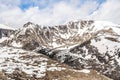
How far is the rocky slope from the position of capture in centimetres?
6956

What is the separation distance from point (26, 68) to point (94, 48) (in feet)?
302

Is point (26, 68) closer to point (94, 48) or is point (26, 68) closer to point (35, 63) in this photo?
point (35, 63)

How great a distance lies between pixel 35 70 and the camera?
73.4 metres

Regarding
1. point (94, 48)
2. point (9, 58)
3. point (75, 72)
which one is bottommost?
point (75, 72)

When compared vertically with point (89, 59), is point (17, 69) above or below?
below

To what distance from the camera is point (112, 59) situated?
14900 centimetres

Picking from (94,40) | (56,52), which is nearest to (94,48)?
(94,40)

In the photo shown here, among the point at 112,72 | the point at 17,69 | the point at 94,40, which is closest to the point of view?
the point at 17,69

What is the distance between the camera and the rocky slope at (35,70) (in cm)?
6956

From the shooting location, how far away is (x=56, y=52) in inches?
6708

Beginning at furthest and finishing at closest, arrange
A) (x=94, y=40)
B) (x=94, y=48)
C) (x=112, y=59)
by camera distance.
→ (x=94, y=40) → (x=94, y=48) → (x=112, y=59)

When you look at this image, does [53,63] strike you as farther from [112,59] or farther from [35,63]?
[112,59]

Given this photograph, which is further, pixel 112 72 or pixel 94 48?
pixel 94 48

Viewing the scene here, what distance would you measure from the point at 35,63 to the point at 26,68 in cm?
647
